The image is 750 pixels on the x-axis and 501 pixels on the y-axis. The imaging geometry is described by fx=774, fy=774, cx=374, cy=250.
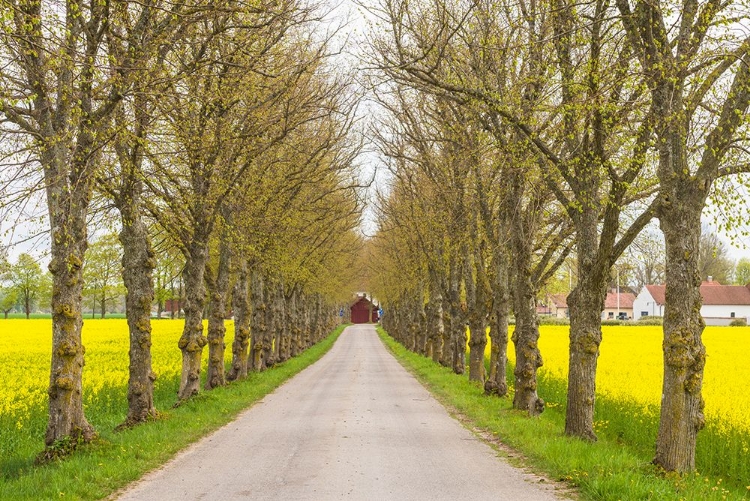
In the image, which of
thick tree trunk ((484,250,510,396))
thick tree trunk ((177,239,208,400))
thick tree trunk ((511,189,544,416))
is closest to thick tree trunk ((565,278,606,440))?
thick tree trunk ((511,189,544,416))

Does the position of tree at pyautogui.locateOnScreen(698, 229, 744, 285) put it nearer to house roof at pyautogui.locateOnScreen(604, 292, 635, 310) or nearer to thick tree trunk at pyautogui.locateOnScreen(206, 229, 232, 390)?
house roof at pyautogui.locateOnScreen(604, 292, 635, 310)

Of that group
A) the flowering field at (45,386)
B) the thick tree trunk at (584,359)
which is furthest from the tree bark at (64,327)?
the thick tree trunk at (584,359)

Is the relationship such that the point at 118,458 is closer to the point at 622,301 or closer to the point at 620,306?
the point at 620,306

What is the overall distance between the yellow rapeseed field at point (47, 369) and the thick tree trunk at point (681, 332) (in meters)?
12.3

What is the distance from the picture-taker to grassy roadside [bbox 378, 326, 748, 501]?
351 inches

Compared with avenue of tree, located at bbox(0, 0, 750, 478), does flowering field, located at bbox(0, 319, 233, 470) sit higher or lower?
lower

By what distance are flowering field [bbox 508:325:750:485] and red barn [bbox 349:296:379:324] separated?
12939 centimetres

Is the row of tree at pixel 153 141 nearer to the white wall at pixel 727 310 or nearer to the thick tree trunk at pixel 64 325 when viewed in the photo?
the thick tree trunk at pixel 64 325

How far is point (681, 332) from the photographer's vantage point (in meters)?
10.3

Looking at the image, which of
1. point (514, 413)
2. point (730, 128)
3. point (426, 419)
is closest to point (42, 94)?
point (730, 128)

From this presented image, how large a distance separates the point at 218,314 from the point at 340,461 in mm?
13385

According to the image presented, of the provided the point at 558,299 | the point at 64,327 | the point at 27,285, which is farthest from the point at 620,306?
the point at 64,327

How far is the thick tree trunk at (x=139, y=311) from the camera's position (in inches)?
629

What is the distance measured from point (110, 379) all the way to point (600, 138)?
1830cm
